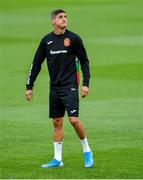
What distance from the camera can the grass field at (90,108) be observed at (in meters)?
14.4

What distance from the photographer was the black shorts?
Answer: 14.3 m

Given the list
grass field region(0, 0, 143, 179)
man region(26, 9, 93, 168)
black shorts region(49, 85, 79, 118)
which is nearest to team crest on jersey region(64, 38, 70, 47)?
man region(26, 9, 93, 168)

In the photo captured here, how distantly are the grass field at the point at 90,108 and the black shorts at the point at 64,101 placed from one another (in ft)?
2.77

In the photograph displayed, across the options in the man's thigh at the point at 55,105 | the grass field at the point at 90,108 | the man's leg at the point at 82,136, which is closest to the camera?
the man's leg at the point at 82,136

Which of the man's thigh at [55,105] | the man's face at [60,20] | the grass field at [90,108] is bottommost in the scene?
the grass field at [90,108]

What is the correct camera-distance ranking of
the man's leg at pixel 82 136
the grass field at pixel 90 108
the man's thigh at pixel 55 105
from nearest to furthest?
the man's leg at pixel 82 136 → the grass field at pixel 90 108 → the man's thigh at pixel 55 105

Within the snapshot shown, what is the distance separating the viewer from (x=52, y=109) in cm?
1457

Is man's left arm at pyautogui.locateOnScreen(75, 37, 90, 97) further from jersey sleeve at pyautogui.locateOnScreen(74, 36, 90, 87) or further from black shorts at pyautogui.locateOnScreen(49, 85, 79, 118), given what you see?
black shorts at pyautogui.locateOnScreen(49, 85, 79, 118)

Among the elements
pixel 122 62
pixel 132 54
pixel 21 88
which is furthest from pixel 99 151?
pixel 132 54

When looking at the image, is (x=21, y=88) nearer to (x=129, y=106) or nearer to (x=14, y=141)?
(x=129, y=106)

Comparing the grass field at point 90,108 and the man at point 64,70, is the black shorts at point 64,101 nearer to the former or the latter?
→ the man at point 64,70

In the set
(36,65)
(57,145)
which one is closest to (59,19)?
(36,65)

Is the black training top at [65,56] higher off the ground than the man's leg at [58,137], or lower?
higher

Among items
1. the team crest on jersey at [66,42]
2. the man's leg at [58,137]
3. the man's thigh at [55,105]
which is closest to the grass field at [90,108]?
the man's leg at [58,137]
